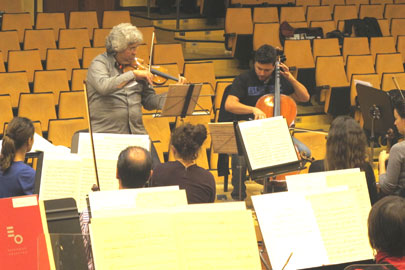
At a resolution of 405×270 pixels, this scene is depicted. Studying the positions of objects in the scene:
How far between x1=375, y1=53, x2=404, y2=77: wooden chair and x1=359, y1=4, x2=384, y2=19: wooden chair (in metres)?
1.77

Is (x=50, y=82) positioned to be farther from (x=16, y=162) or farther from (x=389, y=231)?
(x=389, y=231)

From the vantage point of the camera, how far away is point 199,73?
644cm

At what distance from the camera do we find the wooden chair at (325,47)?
7305 mm

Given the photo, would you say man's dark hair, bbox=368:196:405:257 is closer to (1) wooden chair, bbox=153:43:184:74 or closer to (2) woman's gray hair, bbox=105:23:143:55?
(2) woman's gray hair, bbox=105:23:143:55

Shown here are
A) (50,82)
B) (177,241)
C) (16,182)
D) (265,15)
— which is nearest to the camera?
(177,241)

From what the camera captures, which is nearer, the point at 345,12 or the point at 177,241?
the point at 177,241

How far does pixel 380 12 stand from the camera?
889 centimetres

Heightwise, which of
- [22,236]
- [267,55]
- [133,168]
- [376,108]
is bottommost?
[22,236]

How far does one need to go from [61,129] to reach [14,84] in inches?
40.5

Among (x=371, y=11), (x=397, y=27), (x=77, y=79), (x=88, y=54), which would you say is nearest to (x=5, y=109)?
(x=77, y=79)

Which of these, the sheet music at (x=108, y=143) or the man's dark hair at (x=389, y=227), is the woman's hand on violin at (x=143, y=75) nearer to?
the sheet music at (x=108, y=143)

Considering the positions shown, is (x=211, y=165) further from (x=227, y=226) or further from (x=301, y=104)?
(x=227, y=226)

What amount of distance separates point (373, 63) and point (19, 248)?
588 centimetres

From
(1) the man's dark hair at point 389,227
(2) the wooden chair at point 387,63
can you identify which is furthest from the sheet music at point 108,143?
(2) the wooden chair at point 387,63
